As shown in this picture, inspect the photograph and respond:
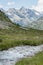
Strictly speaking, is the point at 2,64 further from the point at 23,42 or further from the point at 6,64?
the point at 23,42

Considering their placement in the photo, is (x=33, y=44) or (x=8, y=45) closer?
(x=8, y=45)

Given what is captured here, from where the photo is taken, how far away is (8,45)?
2227 inches

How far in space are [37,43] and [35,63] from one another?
33.2 metres

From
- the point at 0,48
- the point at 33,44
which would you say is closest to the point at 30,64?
the point at 0,48

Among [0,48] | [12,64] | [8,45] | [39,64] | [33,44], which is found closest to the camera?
[39,64]

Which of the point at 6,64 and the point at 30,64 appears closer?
the point at 30,64

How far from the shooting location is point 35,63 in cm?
2914

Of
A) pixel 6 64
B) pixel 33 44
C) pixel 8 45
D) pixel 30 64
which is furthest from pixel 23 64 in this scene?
pixel 33 44

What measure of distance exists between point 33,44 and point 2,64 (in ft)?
93.9

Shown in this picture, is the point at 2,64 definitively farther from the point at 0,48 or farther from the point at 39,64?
the point at 0,48

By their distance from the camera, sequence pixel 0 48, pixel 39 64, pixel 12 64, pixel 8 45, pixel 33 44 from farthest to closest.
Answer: pixel 33 44 → pixel 8 45 → pixel 0 48 → pixel 12 64 → pixel 39 64

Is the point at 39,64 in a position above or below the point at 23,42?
above

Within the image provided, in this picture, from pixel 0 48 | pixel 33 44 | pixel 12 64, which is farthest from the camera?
pixel 33 44

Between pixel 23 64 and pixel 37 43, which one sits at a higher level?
pixel 23 64
